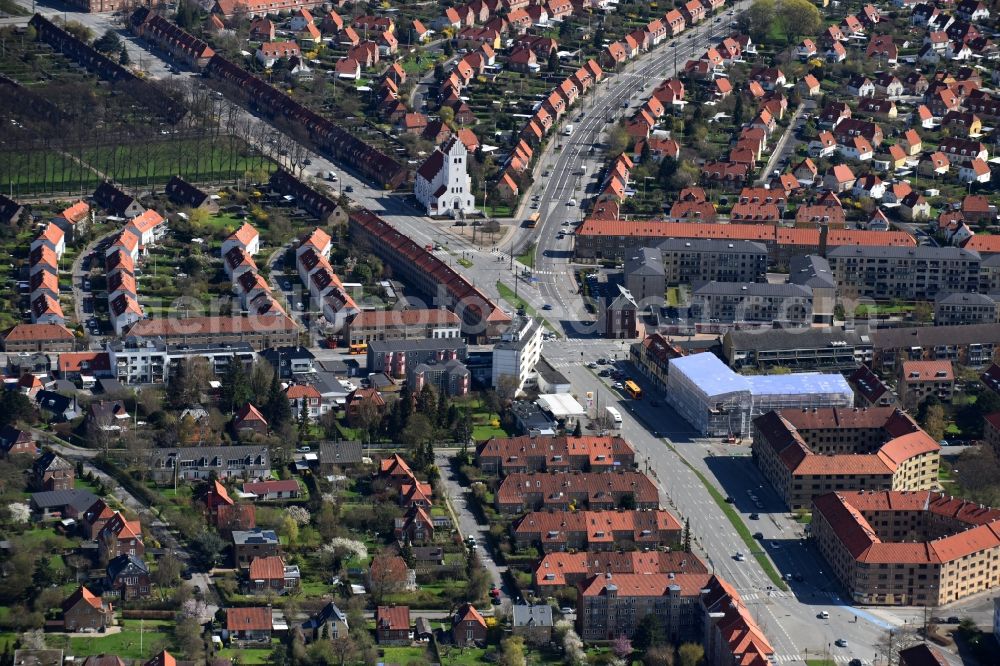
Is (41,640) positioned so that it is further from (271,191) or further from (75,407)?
(271,191)

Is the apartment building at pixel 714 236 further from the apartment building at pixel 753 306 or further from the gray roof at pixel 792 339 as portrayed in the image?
the gray roof at pixel 792 339

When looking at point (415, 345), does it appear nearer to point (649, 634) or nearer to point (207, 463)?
point (207, 463)

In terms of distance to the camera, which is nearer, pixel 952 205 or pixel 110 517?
pixel 110 517

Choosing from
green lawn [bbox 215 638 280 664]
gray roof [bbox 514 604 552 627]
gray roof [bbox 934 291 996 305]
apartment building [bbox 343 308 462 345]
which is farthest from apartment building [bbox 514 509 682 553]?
gray roof [bbox 934 291 996 305]

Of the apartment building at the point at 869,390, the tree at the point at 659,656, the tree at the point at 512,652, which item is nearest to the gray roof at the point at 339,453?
the tree at the point at 512,652

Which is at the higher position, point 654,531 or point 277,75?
point 277,75

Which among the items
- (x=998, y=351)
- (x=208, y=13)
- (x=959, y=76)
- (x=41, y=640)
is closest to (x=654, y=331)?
(x=998, y=351)

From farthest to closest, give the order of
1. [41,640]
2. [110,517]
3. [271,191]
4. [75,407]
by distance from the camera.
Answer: [271,191]
[75,407]
[110,517]
[41,640]

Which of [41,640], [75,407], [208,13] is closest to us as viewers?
[41,640]

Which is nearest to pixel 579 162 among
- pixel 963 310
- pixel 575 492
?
pixel 963 310
